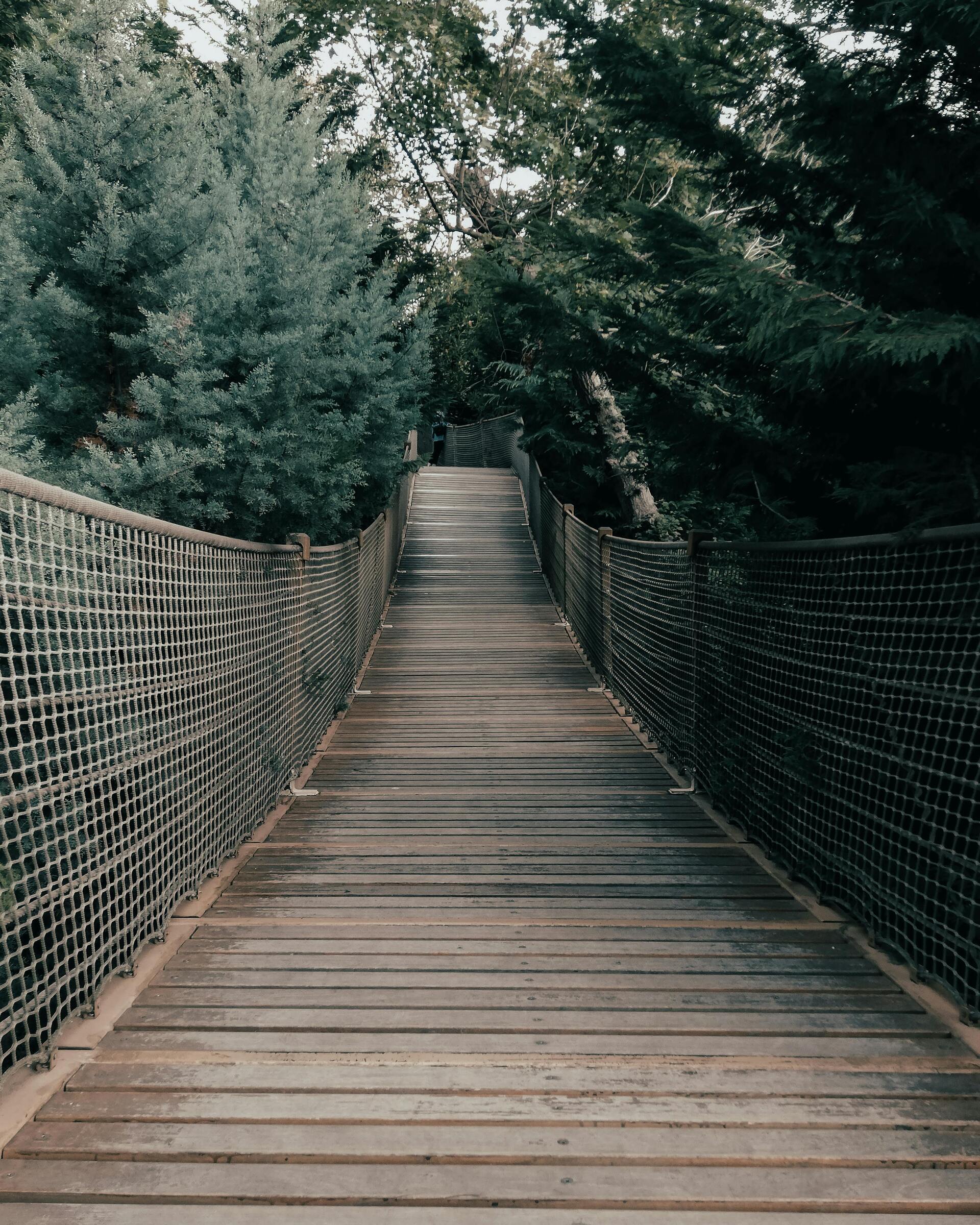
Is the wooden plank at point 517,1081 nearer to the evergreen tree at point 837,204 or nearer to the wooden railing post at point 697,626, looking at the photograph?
the evergreen tree at point 837,204

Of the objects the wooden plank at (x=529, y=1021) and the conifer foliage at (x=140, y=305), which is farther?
the conifer foliage at (x=140, y=305)

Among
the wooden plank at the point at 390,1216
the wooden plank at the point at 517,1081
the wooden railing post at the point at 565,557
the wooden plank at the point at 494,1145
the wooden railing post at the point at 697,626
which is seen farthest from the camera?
the wooden railing post at the point at 565,557

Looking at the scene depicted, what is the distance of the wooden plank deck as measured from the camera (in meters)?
1.77

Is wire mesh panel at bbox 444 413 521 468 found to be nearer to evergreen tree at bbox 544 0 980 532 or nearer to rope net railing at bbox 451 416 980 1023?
rope net railing at bbox 451 416 980 1023

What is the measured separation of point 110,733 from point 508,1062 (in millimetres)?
1450

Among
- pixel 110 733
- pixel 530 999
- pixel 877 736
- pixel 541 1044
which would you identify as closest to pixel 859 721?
pixel 877 736

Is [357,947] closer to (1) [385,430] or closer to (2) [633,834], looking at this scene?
(2) [633,834]

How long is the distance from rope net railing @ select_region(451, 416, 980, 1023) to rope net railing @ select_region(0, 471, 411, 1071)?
2188 mm

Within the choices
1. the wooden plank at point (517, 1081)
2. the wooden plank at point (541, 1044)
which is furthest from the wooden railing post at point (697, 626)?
the wooden plank at point (517, 1081)

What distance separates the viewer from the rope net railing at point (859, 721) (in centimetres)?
256

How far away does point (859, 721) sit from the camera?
122 inches

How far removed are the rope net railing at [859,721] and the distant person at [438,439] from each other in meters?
23.7

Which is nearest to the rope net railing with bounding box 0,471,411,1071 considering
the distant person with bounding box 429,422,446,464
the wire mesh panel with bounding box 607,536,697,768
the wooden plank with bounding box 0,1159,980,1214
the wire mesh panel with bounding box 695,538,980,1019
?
the wooden plank with bounding box 0,1159,980,1214

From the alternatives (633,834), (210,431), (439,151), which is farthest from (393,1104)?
(439,151)
